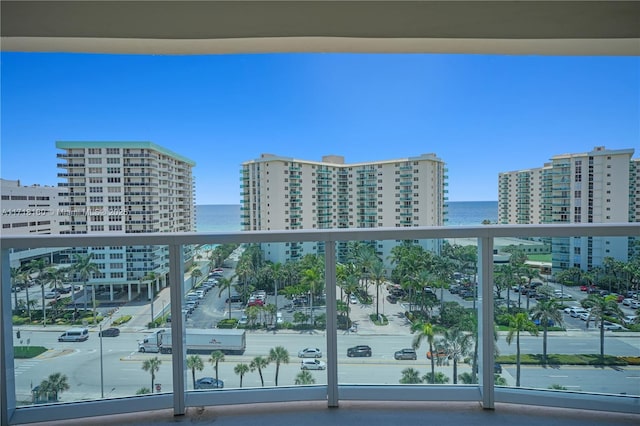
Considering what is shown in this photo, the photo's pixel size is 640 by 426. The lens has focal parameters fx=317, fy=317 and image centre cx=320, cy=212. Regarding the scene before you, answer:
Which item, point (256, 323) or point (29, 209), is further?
point (29, 209)

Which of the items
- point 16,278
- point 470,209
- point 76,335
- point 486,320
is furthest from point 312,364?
point 470,209

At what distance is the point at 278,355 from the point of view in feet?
5.83

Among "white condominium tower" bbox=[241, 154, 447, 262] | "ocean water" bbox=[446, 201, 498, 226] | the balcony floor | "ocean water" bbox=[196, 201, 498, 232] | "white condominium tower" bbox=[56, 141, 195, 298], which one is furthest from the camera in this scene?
"white condominium tower" bbox=[241, 154, 447, 262]

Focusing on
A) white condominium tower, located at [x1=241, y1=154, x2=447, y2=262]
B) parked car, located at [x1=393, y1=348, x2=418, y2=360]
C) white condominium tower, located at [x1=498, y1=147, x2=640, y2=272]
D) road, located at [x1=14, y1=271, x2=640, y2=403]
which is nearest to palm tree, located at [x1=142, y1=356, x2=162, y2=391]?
road, located at [x1=14, y1=271, x2=640, y2=403]

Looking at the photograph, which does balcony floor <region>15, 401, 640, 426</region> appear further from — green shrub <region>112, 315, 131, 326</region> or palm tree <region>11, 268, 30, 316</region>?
palm tree <region>11, 268, 30, 316</region>

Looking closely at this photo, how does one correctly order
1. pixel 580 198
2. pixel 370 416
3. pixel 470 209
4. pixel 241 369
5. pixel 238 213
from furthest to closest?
pixel 238 213 < pixel 470 209 < pixel 580 198 < pixel 241 369 < pixel 370 416

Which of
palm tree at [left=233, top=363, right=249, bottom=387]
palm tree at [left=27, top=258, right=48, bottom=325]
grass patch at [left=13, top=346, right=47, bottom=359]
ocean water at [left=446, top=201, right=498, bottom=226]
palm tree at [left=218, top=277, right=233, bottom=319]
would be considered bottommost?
palm tree at [left=233, top=363, right=249, bottom=387]

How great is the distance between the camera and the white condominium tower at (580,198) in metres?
1.71

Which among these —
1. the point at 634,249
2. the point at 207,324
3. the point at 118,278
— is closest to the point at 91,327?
the point at 118,278

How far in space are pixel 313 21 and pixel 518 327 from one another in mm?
2019

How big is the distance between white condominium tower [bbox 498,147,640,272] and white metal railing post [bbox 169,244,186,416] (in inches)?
80.3

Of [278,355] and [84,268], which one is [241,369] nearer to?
[278,355]

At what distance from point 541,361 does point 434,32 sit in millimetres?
1887

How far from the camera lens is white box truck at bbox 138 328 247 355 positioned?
1725 mm
